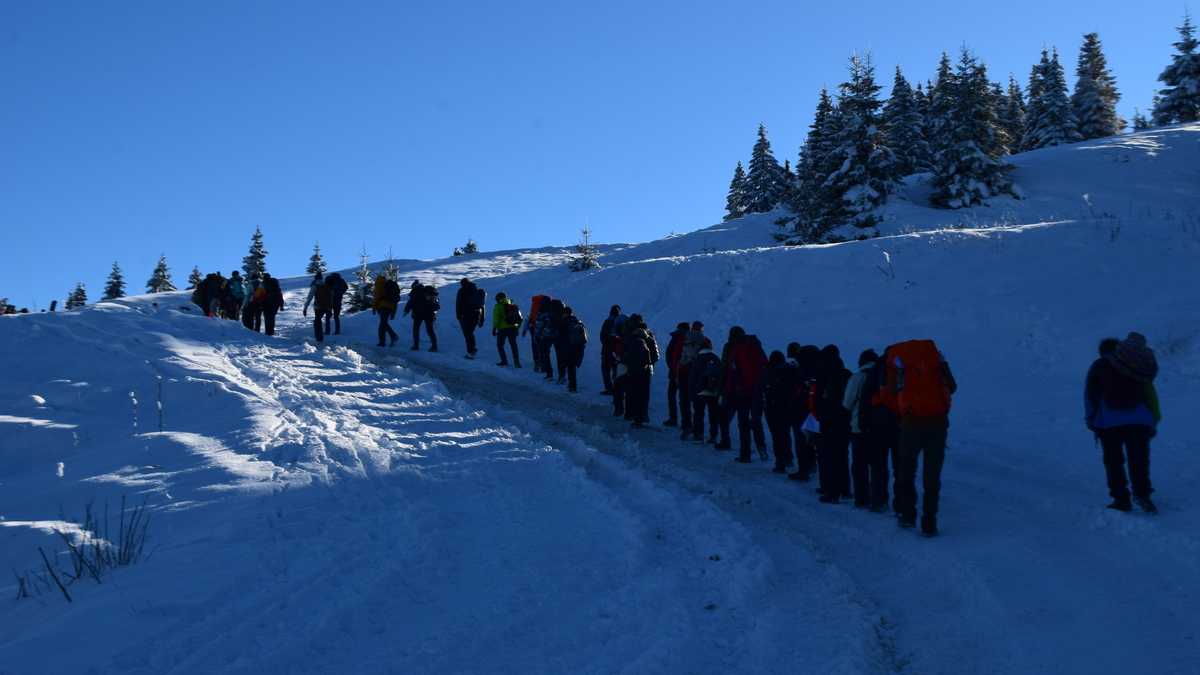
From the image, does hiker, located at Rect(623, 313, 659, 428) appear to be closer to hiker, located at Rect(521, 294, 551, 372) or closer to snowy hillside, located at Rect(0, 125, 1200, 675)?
snowy hillside, located at Rect(0, 125, 1200, 675)

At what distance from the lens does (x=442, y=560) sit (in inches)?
258

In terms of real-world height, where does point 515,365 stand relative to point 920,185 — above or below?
below

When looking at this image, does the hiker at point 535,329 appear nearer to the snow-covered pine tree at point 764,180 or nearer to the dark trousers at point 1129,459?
the dark trousers at point 1129,459

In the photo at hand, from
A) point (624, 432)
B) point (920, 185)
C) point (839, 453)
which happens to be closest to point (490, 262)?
point (920, 185)

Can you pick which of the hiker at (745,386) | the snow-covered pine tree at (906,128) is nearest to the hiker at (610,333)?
the hiker at (745,386)

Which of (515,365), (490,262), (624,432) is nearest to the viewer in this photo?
(624,432)

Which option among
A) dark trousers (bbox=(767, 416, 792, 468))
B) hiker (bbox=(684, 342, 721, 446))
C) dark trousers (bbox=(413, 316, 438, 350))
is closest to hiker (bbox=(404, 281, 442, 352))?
dark trousers (bbox=(413, 316, 438, 350))

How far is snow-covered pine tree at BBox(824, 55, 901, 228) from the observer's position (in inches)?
1249

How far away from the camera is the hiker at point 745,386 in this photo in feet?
37.7

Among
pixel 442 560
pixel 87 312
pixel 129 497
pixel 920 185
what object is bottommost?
pixel 442 560

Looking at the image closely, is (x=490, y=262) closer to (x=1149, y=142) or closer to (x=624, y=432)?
(x=1149, y=142)

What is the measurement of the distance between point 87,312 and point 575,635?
17605mm

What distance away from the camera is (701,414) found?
42.3 feet

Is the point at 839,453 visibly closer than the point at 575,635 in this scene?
No
